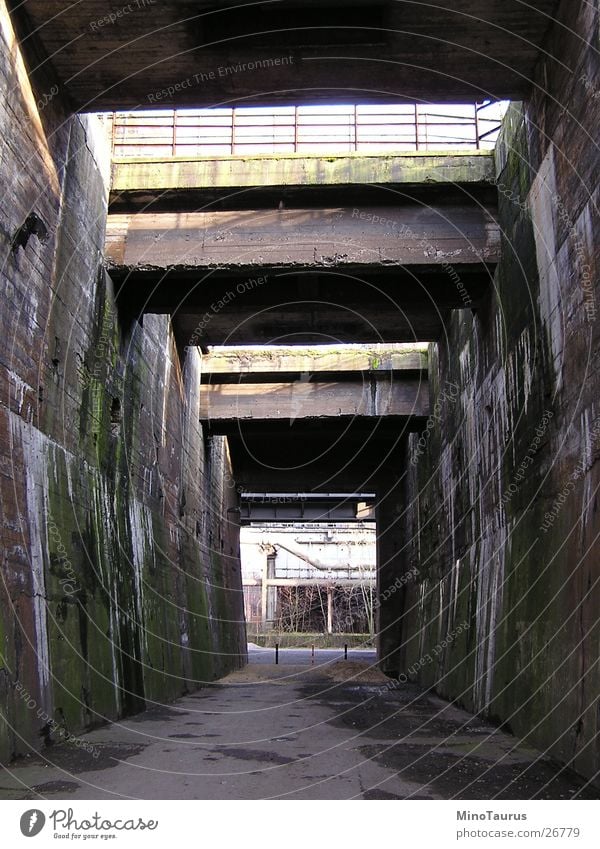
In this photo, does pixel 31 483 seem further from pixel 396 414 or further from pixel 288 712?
pixel 396 414

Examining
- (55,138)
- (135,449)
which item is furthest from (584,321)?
(135,449)

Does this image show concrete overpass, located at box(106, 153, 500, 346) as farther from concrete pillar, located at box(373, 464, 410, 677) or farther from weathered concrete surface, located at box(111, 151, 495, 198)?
concrete pillar, located at box(373, 464, 410, 677)

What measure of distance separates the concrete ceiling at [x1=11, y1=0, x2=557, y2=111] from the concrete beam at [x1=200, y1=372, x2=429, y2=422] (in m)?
8.87

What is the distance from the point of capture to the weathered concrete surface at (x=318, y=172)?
10594mm

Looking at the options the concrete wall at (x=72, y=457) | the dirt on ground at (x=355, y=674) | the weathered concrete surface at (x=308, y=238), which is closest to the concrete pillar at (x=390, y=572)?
the dirt on ground at (x=355, y=674)

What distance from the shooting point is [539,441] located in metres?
A: 8.11

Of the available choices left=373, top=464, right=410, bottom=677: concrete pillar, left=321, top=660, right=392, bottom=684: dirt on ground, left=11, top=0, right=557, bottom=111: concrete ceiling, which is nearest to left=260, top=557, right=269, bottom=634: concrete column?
left=373, top=464, right=410, bottom=677: concrete pillar

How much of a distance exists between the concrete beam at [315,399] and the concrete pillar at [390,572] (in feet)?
15.2

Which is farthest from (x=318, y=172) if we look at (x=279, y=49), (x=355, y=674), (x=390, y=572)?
(x=390, y=572)

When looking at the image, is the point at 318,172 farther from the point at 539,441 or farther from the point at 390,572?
the point at 390,572

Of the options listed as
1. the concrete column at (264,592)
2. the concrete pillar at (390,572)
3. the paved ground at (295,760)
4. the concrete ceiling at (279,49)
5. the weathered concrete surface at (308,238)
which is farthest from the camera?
the concrete column at (264,592)

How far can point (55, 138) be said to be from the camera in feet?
28.1

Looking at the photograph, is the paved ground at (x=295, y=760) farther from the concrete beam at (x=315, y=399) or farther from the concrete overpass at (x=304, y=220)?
the concrete beam at (x=315, y=399)

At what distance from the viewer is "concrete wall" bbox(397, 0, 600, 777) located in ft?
21.0
